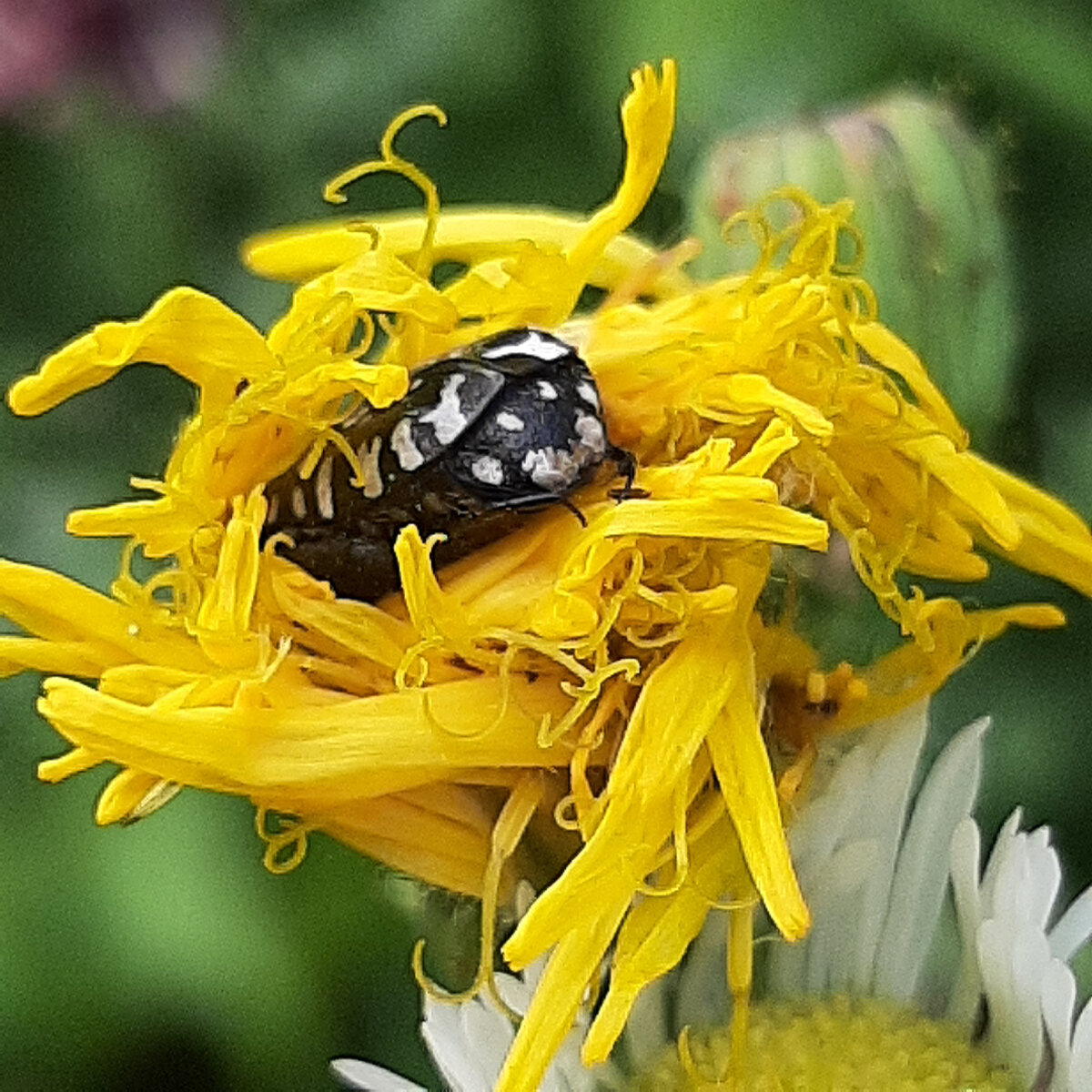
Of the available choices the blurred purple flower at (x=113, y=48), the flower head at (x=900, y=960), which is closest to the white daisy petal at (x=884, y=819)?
the flower head at (x=900, y=960)

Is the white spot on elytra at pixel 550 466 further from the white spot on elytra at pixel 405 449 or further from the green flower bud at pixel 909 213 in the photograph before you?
the green flower bud at pixel 909 213

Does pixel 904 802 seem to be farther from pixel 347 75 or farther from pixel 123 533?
pixel 347 75

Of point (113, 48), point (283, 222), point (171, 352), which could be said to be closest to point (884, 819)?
point (171, 352)

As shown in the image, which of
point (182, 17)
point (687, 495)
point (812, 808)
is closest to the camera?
point (687, 495)

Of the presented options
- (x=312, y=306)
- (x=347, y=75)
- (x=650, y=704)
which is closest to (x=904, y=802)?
(x=650, y=704)

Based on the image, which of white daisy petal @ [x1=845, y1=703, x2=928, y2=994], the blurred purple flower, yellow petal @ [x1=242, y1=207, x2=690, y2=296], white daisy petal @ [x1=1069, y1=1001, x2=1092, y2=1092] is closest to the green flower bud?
yellow petal @ [x1=242, y1=207, x2=690, y2=296]

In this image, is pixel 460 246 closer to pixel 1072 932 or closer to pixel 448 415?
pixel 448 415
